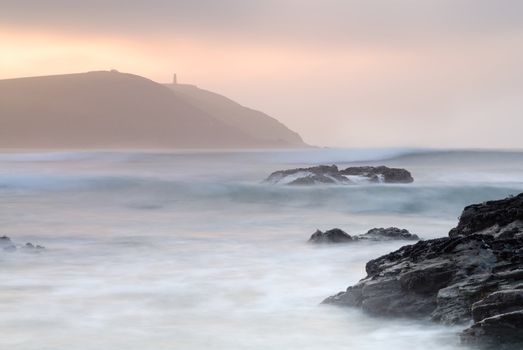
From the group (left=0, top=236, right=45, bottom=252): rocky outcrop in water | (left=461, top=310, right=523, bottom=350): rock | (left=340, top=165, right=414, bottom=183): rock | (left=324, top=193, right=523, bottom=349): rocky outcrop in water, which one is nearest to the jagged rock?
(left=0, top=236, right=45, bottom=252): rocky outcrop in water

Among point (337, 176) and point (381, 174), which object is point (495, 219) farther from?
point (381, 174)

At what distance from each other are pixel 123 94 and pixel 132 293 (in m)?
138

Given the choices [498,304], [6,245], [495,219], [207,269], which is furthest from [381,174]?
[498,304]

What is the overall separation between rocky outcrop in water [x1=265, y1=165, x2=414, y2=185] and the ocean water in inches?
59.7

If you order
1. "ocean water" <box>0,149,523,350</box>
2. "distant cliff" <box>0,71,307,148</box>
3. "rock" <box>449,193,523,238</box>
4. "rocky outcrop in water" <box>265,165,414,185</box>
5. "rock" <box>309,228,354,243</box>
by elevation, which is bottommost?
"ocean water" <box>0,149,523,350</box>

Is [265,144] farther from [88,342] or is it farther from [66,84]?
[88,342]

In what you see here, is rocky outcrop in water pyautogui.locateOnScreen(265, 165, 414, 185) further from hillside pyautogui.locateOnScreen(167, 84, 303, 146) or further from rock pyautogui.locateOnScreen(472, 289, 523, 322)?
hillside pyautogui.locateOnScreen(167, 84, 303, 146)

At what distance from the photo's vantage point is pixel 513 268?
738 cm

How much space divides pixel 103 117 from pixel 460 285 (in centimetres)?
13581

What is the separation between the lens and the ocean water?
782cm

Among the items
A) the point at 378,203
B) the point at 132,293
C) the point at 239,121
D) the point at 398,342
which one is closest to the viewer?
the point at 398,342

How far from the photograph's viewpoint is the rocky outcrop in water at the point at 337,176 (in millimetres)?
28047

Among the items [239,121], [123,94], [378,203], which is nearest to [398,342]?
[378,203]

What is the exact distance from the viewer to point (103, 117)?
13938 centimetres
